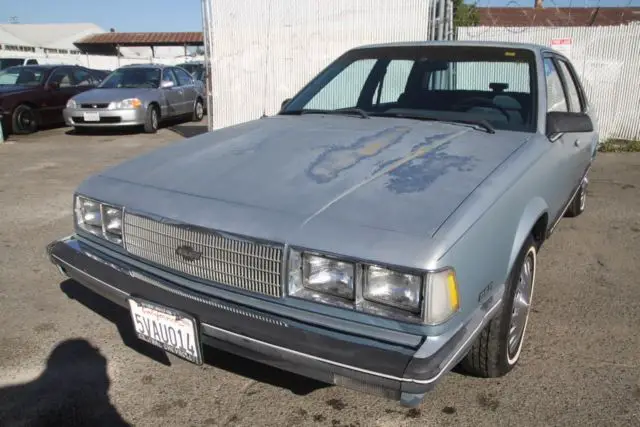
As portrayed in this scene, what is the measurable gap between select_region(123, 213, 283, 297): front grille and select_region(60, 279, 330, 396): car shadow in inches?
27.3

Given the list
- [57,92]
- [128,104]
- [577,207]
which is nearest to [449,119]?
[577,207]

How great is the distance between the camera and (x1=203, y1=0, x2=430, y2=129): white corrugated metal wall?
8.25 meters

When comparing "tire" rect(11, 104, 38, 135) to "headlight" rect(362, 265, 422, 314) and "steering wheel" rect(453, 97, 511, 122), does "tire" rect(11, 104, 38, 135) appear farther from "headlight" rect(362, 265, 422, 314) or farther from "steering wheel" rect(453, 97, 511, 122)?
"headlight" rect(362, 265, 422, 314)

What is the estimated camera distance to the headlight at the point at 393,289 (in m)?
1.72

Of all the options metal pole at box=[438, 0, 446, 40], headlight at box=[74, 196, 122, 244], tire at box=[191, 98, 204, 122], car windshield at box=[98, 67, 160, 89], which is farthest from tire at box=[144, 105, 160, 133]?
headlight at box=[74, 196, 122, 244]

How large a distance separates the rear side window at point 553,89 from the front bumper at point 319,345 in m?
1.69

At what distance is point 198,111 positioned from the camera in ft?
44.1

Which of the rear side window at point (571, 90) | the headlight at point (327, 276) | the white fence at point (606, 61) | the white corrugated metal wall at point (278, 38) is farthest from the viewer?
the white fence at point (606, 61)

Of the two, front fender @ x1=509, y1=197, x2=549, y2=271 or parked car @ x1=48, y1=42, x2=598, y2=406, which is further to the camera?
front fender @ x1=509, y1=197, x2=549, y2=271

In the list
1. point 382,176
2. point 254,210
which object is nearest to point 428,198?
point 382,176

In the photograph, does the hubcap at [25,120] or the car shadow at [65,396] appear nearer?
the car shadow at [65,396]

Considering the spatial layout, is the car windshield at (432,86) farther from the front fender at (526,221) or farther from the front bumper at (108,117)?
the front bumper at (108,117)

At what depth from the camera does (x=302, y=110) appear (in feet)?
11.6

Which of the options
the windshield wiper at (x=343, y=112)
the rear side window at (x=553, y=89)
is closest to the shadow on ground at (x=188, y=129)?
the windshield wiper at (x=343, y=112)
